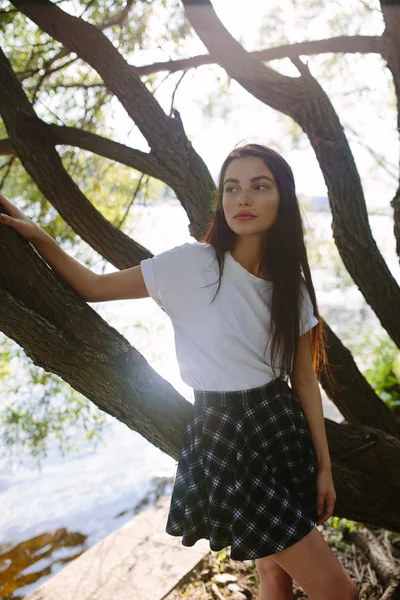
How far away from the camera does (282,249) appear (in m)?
→ 1.79

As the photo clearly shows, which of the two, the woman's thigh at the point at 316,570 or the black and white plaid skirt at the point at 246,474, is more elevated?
the black and white plaid skirt at the point at 246,474

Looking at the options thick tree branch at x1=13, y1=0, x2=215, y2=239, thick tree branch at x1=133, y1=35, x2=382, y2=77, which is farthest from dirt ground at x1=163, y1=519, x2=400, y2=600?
thick tree branch at x1=133, y1=35, x2=382, y2=77

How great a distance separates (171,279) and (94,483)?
3395mm

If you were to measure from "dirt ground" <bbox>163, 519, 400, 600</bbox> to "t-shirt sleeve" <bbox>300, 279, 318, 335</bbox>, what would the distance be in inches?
58.5

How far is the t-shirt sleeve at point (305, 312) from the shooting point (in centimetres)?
180

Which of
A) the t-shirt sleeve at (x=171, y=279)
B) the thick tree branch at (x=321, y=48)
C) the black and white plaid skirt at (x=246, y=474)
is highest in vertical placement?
the thick tree branch at (x=321, y=48)

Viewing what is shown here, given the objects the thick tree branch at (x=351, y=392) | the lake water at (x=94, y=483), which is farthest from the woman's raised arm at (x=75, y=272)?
the lake water at (x=94, y=483)

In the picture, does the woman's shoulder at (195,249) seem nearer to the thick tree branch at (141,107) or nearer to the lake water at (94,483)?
the thick tree branch at (141,107)

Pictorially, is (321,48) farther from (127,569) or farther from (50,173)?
(127,569)

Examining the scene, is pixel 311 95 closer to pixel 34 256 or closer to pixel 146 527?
pixel 34 256

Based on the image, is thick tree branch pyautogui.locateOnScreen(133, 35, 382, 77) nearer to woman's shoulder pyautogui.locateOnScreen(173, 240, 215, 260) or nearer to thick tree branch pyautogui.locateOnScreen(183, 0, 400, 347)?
thick tree branch pyautogui.locateOnScreen(183, 0, 400, 347)

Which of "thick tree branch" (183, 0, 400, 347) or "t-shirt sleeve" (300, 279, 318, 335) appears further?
"thick tree branch" (183, 0, 400, 347)

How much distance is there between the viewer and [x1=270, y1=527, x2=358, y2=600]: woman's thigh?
1.52 meters

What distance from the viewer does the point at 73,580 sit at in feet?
9.34
